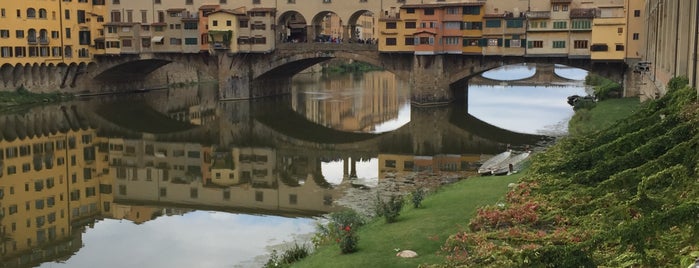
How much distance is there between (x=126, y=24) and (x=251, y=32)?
13.0m

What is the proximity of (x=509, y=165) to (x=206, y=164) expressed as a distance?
15185 millimetres

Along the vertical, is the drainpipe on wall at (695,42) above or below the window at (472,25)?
below

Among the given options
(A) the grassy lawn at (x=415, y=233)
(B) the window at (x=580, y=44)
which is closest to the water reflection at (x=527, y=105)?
(B) the window at (x=580, y=44)

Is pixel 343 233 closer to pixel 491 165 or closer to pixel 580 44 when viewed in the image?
pixel 491 165

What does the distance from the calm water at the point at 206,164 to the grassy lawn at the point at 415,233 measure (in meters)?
3.82

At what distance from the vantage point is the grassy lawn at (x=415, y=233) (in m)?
15.8

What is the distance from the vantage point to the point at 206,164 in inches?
1417

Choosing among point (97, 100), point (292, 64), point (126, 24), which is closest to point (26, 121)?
point (97, 100)

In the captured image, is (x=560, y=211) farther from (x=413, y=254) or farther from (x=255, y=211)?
(x=255, y=211)

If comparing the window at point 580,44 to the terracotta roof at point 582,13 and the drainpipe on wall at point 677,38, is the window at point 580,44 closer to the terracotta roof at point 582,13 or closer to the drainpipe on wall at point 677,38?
the terracotta roof at point 582,13

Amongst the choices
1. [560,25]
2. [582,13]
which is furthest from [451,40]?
[582,13]

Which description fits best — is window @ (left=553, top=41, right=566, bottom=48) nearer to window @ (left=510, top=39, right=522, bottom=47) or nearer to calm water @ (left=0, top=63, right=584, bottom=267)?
window @ (left=510, top=39, right=522, bottom=47)

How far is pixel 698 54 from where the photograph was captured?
2219 centimetres

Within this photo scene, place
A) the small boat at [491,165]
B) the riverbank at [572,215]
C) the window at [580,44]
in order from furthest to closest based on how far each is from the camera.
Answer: the window at [580,44] < the small boat at [491,165] < the riverbank at [572,215]
